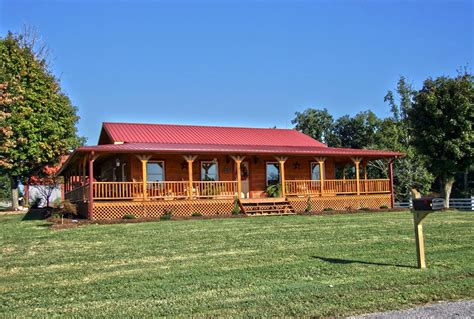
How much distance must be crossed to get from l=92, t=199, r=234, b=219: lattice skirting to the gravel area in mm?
14815

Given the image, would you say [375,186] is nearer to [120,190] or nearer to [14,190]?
[120,190]

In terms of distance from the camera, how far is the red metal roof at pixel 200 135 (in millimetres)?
23734

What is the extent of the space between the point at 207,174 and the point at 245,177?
2.01m

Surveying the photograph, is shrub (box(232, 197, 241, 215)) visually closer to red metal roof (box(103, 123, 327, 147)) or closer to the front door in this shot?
the front door

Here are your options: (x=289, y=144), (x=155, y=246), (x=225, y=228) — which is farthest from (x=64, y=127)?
(x=155, y=246)

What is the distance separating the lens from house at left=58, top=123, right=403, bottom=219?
19594mm

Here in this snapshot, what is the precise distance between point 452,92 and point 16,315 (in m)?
25.0

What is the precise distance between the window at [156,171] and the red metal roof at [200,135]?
1.29 m

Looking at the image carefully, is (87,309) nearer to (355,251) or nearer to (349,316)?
(349,316)

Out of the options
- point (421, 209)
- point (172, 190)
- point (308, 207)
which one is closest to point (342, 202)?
point (308, 207)

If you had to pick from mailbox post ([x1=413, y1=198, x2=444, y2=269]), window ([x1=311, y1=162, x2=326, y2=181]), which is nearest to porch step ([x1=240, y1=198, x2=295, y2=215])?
window ([x1=311, y1=162, x2=326, y2=181])

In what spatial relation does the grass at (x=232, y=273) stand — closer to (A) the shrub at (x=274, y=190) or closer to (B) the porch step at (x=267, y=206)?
(B) the porch step at (x=267, y=206)

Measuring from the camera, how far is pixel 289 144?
26.7 metres

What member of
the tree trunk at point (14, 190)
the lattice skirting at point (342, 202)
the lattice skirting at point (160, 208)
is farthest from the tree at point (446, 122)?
the tree trunk at point (14, 190)
